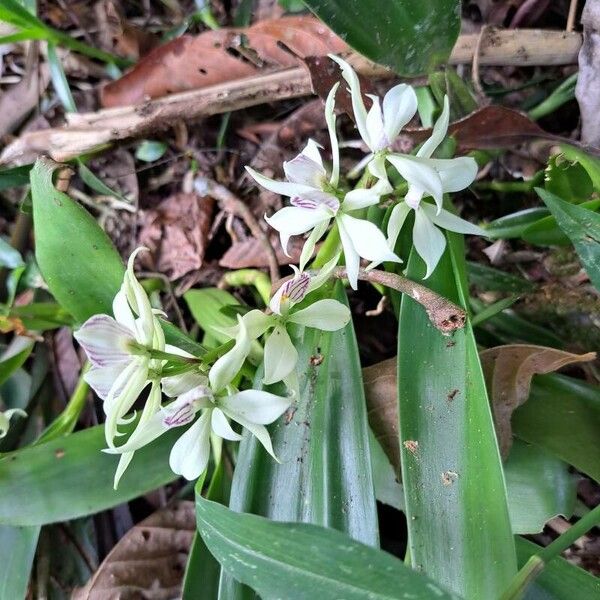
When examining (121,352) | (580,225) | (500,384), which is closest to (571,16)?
(580,225)

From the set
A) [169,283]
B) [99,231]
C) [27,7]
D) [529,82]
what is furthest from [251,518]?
[27,7]

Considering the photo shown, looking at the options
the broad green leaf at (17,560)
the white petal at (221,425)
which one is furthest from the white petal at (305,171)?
the broad green leaf at (17,560)

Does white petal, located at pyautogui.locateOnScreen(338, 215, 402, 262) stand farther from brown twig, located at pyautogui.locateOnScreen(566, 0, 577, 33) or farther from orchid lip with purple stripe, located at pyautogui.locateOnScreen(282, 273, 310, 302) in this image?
brown twig, located at pyautogui.locateOnScreen(566, 0, 577, 33)

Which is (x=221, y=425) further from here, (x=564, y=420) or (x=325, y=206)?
(x=564, y=420)

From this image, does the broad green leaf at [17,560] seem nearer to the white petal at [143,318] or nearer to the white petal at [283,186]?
the white petal at [143,318]

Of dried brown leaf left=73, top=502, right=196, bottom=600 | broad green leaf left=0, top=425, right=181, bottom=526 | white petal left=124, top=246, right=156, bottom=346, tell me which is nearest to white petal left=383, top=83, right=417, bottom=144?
white petal left=124, top=246, right=156, bottom=346

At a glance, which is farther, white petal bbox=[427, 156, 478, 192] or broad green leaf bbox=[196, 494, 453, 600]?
white petal bbox=[427, 156, 478, 192]
